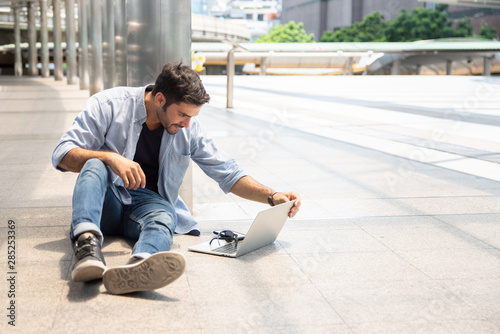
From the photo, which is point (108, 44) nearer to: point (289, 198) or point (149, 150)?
point (149, 150)

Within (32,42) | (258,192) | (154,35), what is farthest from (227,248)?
(32,42)

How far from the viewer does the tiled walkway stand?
2.85 meters

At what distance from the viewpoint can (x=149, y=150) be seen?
3.90m

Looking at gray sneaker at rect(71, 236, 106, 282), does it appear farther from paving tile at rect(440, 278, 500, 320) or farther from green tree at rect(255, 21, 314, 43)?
green tree at rect(255, 21, 314, 43)

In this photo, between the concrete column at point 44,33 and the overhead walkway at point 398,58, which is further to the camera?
the concrete column at point 44,33

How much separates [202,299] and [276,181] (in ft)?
11.1

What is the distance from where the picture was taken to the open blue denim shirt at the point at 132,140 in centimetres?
367

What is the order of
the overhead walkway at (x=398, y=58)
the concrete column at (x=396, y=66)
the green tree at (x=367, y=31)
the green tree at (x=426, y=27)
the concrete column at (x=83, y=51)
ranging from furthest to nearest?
the green tree at (x=367, y=31), the green tree at (x=426, y=27), the concrete column at (x=396, y=66), the overhead walkway at (x=398, y=58), the concrete column at (x=83, y=51)

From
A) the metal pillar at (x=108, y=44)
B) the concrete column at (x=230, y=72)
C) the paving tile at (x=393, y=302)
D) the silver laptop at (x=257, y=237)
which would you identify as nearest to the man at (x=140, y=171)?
the silver laptop at (x=257, y=237)

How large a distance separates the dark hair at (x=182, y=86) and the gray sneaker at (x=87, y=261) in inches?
34.0

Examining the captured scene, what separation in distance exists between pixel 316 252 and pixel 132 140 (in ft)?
4.30

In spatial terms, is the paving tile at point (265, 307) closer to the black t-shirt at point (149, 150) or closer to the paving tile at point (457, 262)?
the paving tile at point (457, 262)

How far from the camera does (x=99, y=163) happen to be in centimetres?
351

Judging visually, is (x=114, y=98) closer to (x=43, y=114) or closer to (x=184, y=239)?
(x=184, y=239)
